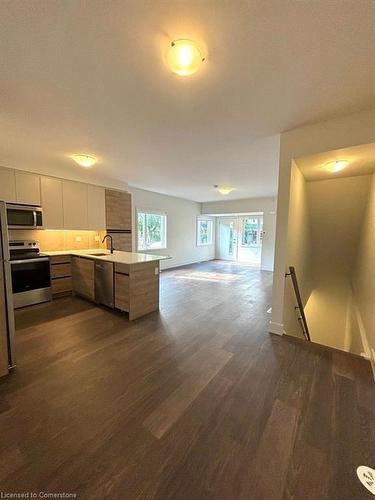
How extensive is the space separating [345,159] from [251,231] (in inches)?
259

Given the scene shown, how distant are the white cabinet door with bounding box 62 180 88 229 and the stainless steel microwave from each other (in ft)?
1.63

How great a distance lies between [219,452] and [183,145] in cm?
329

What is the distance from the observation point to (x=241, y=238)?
30.4 feet

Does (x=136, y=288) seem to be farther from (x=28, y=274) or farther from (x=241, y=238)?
(x=241, y=238)

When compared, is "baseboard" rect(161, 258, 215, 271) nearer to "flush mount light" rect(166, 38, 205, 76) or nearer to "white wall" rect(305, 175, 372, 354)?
"white wall" rect(305, 175, 372, 354)

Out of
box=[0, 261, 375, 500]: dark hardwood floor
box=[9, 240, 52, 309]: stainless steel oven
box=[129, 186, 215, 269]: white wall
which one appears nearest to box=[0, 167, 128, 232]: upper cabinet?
box=[9, 240, 52, 309]: stainless steel oven

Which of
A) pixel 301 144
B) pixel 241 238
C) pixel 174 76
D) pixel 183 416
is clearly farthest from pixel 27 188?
pixel 241 238

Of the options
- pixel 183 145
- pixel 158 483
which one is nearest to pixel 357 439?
pixel 158 483

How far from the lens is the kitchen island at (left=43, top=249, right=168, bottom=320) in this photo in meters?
3.15

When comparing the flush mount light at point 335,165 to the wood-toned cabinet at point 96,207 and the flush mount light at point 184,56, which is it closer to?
the flush mount light at point 184,56

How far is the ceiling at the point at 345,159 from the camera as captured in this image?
88.9 inches

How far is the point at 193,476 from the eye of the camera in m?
1.13

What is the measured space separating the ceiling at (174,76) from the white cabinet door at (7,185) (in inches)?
28.2

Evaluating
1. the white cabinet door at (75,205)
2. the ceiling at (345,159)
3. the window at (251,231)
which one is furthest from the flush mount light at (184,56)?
the window at (251,231)
